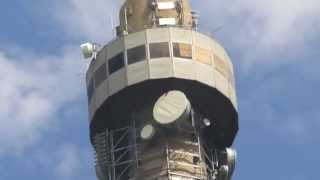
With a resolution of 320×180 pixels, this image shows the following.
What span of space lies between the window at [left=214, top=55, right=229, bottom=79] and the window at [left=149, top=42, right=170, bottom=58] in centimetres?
447

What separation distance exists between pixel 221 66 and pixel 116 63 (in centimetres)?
838

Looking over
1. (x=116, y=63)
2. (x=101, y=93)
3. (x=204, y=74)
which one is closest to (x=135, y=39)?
(x=116, y=63)

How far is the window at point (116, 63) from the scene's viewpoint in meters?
103

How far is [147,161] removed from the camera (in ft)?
329

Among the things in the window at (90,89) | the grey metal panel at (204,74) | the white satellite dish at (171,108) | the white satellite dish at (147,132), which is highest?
the window at (90,89)

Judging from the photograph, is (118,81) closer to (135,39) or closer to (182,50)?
(135,39)

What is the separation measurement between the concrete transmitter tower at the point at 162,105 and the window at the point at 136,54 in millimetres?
76

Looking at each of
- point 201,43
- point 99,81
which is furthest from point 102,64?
point 201,43

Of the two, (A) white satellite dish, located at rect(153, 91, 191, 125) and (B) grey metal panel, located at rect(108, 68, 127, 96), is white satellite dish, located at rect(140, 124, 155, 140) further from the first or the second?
(B) grey metal panel, located at rect(108, 68, 127, 96)

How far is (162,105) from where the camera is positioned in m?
99.5

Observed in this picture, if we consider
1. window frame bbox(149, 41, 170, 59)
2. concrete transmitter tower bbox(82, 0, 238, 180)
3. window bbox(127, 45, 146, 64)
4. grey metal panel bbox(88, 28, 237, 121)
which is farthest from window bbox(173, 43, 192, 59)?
window bbox(127, 45, 146, 64)

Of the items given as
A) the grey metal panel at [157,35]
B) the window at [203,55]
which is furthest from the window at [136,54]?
the window at [203,55]

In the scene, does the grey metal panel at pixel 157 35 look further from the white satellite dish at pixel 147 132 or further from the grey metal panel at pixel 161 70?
the white satellite dish at pixel 147 132

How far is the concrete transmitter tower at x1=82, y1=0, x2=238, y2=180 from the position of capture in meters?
99.7
